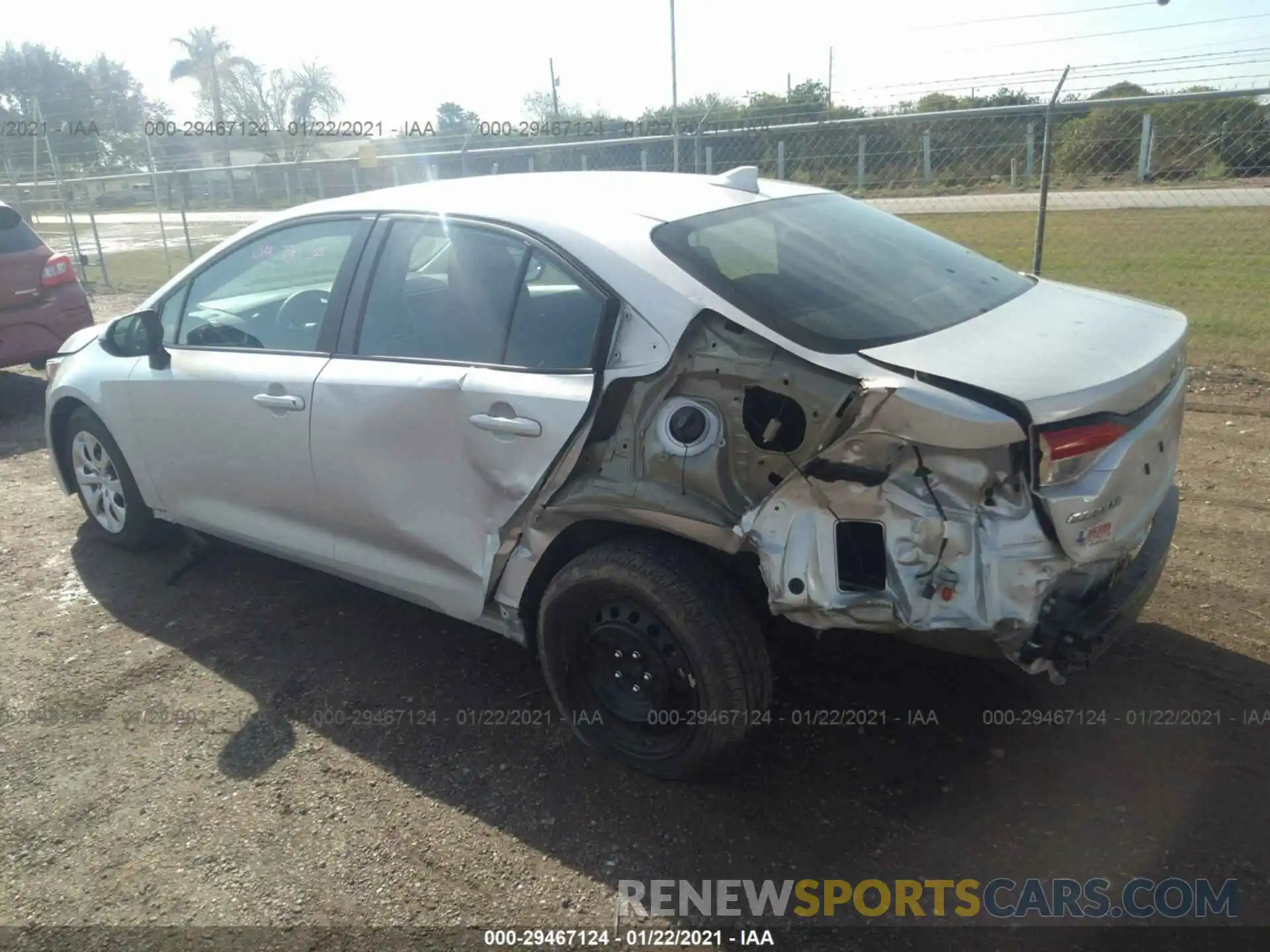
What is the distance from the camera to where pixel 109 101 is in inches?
886

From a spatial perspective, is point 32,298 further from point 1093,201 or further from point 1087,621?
point 1093,201

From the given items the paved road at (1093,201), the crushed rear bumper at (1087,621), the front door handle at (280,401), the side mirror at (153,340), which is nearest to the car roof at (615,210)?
the side mirror at (153,340)

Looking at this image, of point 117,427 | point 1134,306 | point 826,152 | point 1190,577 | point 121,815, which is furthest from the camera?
point 826,152

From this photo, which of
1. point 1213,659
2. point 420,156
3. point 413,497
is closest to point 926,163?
point 420,156

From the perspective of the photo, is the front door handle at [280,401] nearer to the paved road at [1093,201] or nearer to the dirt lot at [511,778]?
the dirt lot at [511,778]

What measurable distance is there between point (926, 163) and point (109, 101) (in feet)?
67.1

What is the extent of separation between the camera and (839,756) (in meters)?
3.06

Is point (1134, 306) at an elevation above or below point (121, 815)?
above

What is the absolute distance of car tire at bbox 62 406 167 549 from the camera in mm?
4609

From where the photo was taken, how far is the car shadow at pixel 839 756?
2637 mm

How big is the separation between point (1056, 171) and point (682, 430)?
8804 mm

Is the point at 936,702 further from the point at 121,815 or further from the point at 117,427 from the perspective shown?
the point at 117,427
